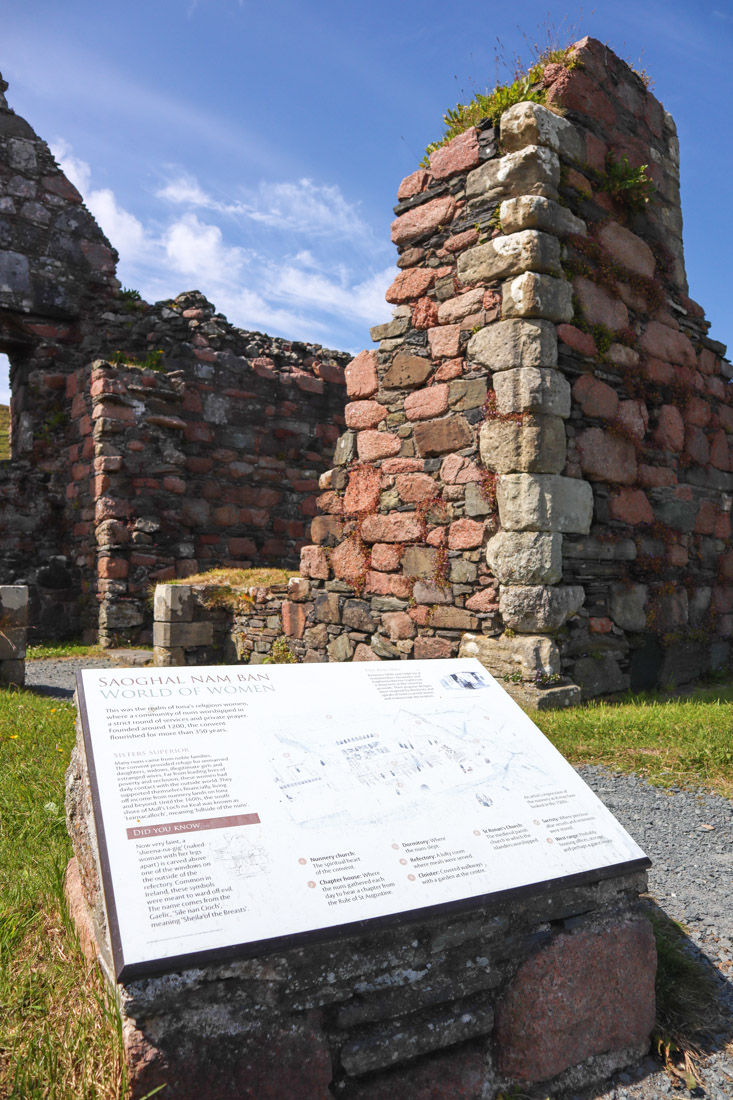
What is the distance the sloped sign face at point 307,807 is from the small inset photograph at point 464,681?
0.03 m

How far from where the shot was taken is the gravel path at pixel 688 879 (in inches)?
81.8

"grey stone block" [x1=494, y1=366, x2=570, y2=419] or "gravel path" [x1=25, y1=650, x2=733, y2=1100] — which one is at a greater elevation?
"grey stone block" [x1=494, y1=366, x2=570, y2=419]

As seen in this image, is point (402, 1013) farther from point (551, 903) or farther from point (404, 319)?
point (404, 319)

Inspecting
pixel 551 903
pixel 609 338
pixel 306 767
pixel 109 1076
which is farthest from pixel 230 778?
pixel 609 338

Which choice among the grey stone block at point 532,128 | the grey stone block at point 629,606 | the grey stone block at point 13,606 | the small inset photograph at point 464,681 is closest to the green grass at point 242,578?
the grey stone block at point 13,606

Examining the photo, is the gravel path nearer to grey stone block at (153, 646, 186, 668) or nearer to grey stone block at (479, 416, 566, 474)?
grey stone block at (479, 416, 566, 474)

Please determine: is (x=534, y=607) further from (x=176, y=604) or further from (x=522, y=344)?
(x=176, y=604)

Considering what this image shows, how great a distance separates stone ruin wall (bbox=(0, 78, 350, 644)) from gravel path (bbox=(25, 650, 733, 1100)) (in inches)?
280

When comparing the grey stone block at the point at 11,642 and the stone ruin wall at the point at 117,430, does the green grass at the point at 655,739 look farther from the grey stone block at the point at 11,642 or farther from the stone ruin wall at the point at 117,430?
the stone ruin wall at the point at 117,430

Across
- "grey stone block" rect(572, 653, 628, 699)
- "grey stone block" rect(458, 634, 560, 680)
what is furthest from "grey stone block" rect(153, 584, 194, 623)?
"grey stone block" rect(572, 653, 628, 699)

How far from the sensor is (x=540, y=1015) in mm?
2031

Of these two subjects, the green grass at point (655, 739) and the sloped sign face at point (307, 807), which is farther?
the green grass at point (655, 739)

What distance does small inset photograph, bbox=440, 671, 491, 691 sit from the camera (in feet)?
8.77

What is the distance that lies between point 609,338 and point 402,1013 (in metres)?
5.26
